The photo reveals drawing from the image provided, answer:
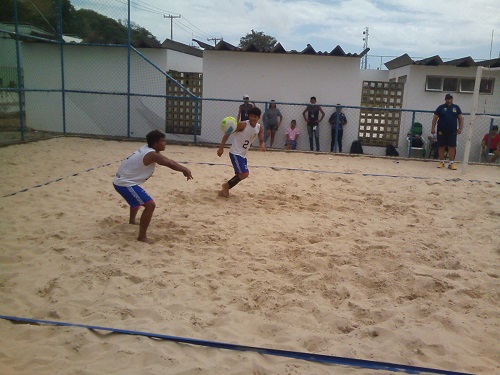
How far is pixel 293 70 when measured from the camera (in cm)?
1391

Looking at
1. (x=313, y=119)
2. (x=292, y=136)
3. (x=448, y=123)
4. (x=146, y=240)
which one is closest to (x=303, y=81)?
(x=313, y=119)

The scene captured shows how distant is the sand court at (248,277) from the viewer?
9.41 ft

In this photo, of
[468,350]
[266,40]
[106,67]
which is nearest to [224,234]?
[468,350]

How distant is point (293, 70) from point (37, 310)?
12.0 metres

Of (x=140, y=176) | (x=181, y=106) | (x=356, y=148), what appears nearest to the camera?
(x=140, y=176)

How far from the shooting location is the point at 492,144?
12945 mm

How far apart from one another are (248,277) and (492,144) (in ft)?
38.3

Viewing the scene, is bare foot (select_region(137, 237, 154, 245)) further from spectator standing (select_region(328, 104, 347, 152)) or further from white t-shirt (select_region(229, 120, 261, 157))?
spectator standing (select_region(328, 104, 347, 152))

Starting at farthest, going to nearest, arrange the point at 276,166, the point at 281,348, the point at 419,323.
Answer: the point at 276,166
the point at 419,323
the point at 281,348

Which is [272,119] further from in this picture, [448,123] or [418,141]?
[448,123]

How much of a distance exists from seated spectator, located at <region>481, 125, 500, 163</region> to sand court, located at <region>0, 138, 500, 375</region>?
6.00 meters

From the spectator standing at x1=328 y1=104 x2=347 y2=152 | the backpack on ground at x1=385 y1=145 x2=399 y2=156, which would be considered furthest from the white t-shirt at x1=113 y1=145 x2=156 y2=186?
the backpack on ground at x1=385 y1=145 x2=399 y2=156

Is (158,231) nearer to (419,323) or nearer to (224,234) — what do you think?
(224,234)

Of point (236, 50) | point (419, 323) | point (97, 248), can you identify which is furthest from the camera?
point (236, 50)
